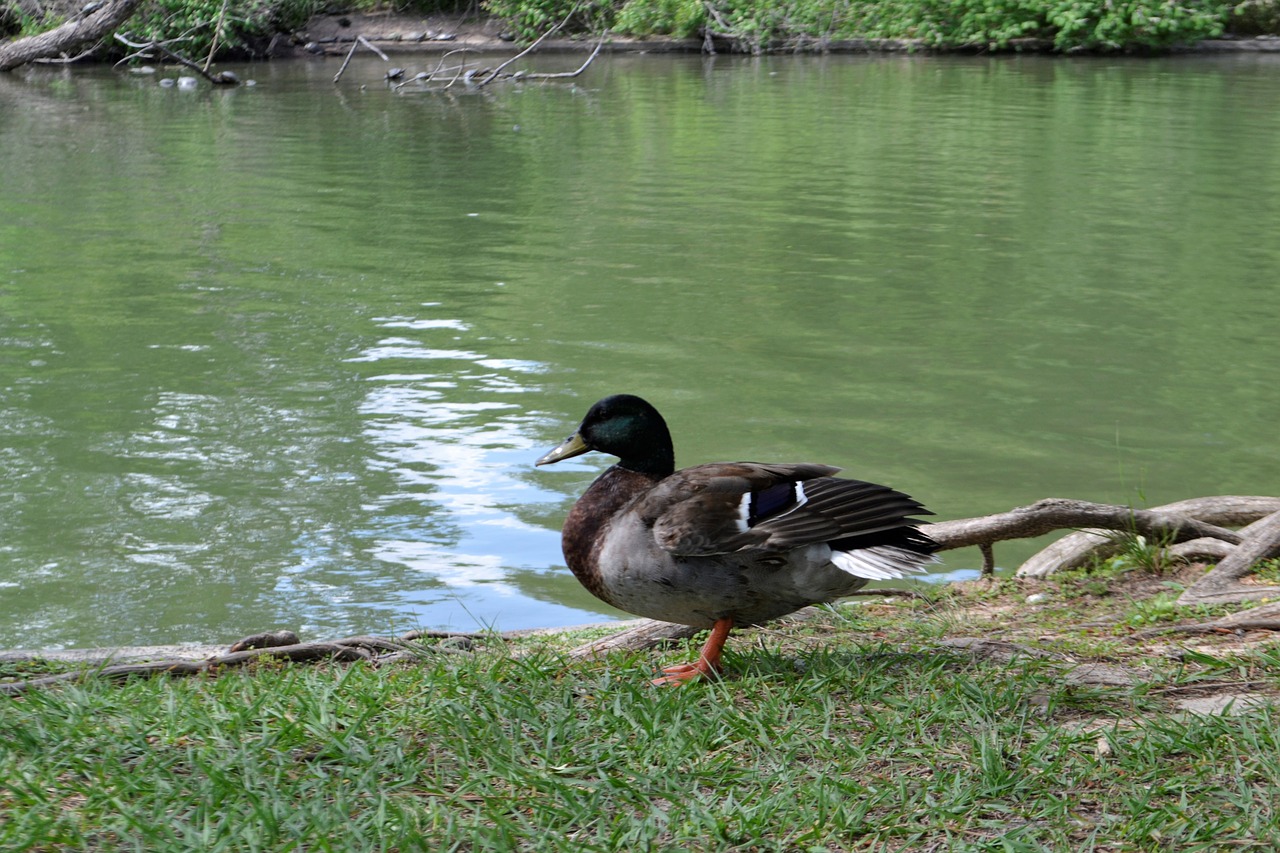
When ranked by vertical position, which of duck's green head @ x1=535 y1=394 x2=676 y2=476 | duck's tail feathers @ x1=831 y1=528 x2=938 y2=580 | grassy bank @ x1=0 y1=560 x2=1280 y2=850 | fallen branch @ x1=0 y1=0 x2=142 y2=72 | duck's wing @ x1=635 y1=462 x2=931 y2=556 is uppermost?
fallen branch @ x1=0 y1=0 x2=142 y2=72

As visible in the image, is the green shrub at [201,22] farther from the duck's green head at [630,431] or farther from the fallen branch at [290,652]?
the duck's green head at [630,431]

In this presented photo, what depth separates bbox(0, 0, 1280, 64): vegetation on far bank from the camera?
110ft

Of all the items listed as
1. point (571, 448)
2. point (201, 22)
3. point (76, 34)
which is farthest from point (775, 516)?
point (201, 22)

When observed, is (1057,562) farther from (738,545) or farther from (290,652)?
(290,652)

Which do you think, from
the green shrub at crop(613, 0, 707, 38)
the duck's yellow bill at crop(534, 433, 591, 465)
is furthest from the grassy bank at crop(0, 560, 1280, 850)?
the green shrub at crop(613, 0, 707, 38)

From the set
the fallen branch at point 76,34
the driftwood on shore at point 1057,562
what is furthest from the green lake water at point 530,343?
the fallen branch at point 76,34

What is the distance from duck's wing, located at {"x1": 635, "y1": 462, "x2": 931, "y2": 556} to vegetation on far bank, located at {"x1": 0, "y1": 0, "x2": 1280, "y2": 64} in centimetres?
3217

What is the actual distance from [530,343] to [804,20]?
2963cm

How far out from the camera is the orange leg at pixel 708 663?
358 centimetres

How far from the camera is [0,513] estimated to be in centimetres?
670

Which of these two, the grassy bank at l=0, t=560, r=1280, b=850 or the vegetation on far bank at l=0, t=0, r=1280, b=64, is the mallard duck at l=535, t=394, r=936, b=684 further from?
the vegetation on far bank at l=0, t=0, r=1280, b=64

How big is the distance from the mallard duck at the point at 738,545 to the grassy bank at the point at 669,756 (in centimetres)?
21

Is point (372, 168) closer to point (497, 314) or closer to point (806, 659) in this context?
point (497, 314)

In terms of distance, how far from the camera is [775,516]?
11.3 feet
